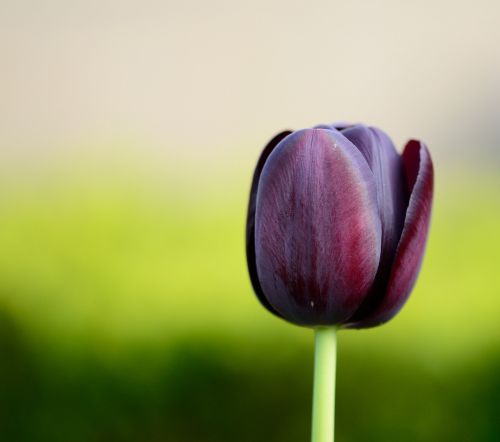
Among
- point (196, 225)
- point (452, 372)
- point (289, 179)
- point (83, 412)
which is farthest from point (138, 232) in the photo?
point (289, 179)

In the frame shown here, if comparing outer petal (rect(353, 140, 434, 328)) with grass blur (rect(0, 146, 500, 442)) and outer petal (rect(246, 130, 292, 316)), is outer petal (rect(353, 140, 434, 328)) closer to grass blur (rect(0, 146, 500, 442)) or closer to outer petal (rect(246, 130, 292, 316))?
outer petal (rect(246, 130, 292, 316))

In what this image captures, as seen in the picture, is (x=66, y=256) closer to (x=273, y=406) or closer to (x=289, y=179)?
(x=273, y=406)

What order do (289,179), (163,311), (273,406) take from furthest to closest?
(163,311), (273,406), (289,179)

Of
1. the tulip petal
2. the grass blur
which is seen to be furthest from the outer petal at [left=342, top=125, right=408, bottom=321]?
the grass blur

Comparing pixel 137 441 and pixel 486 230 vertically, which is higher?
pixel 486 230

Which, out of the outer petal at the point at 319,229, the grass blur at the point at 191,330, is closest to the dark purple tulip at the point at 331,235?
the outer petal at the point at 319,229

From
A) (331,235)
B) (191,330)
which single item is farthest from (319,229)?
(191,330)

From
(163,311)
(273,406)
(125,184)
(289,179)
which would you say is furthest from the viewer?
(125,184)
